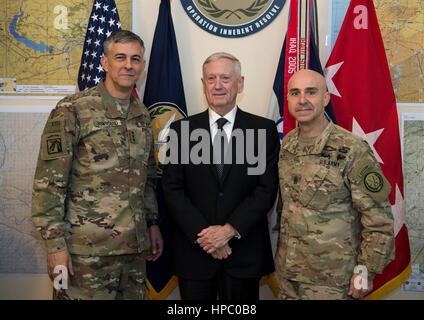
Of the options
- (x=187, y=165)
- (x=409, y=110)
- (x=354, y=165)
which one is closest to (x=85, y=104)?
(x=187, y=165)

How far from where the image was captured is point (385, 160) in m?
2.60

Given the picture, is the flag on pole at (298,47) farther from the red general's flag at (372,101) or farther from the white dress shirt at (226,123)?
the white dress shirt at (226,123)

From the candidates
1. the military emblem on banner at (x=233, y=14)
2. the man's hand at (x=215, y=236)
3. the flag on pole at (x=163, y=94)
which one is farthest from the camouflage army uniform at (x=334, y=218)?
the military emblem on banner at (x=233, y=14)

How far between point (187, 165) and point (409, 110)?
1.63 metres

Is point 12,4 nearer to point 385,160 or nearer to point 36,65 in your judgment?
point 36,65

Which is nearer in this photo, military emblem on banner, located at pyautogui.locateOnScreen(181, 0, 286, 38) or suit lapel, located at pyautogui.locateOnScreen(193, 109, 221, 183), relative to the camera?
suit lapel, located at pyautogui.locateOnScreen(193, 109, 221, 183)

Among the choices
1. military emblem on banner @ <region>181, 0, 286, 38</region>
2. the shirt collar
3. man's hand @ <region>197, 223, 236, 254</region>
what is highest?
military emblem on banner @ <region>181, 0, 286, 38</region>

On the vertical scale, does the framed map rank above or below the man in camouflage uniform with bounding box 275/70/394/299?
above

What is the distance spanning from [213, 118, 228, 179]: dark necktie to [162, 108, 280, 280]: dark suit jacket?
0.03 m

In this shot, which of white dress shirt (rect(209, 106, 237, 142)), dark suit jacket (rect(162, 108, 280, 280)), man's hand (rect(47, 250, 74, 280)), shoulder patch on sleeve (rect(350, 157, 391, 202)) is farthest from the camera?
white dress shirt (rect(209, 106, 237, 142))

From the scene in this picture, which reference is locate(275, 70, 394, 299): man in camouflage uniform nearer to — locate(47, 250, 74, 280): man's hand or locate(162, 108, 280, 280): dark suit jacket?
locate(162, 108, 280, 280): dark suit jacket

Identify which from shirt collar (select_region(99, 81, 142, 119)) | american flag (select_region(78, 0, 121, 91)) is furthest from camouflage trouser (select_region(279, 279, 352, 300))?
american flag (select_region(78, 0, 121, 91))

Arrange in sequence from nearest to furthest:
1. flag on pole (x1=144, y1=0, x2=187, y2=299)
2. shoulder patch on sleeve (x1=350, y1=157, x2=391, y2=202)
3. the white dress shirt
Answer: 1. shoulder patch on sleeve (x1=350, y1=157, x2=391, y2=202)
2. the white dress shirt
3. flag on pole (x1=144, y1=0, x2=187, y2=299)

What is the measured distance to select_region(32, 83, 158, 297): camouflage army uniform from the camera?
1.96 metres
